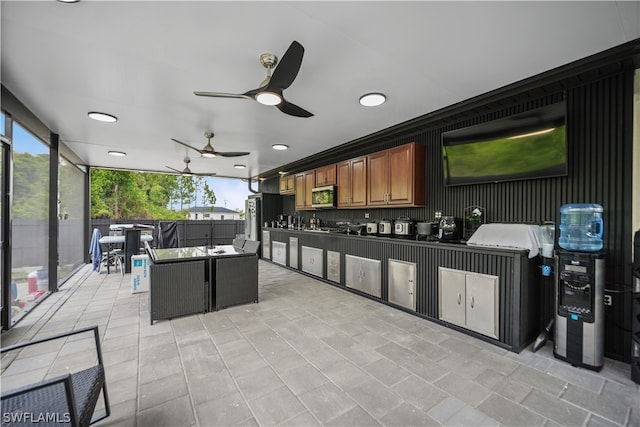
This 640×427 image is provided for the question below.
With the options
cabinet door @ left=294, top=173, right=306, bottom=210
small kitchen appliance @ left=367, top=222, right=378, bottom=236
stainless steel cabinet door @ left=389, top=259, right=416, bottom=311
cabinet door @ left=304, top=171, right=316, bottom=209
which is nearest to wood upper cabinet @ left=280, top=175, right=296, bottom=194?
cabinet door @ left=294, top=173, right=306, bottom=210

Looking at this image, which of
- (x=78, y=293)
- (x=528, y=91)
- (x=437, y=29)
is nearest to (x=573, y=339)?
(x=528, y=91)

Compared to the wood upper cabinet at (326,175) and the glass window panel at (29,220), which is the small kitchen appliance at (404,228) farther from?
the glass window panel at (29,220)

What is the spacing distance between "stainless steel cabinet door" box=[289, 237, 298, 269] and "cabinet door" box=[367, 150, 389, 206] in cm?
224

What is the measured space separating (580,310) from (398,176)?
249 cm

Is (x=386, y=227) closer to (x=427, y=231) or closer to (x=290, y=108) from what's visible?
(x=427, y=231)

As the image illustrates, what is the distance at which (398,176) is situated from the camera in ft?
13.3

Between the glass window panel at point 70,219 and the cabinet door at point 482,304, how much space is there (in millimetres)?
6375

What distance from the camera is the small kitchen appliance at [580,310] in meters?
2.21

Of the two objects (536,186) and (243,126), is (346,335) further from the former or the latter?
(243,126)

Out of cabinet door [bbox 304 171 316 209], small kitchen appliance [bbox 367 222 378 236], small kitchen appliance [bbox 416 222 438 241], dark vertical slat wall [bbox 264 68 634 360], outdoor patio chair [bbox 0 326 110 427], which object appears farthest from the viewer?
cabinet door [bbox 304 171 316 209]

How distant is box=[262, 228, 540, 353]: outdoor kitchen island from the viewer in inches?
101

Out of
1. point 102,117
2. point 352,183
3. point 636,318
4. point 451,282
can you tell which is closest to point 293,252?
point 352,183

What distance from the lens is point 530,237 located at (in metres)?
2.69

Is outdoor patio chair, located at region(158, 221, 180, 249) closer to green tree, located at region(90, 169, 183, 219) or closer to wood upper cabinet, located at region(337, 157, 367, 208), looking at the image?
wood upper cabinet, located at region(337, 157, 367, 208)
